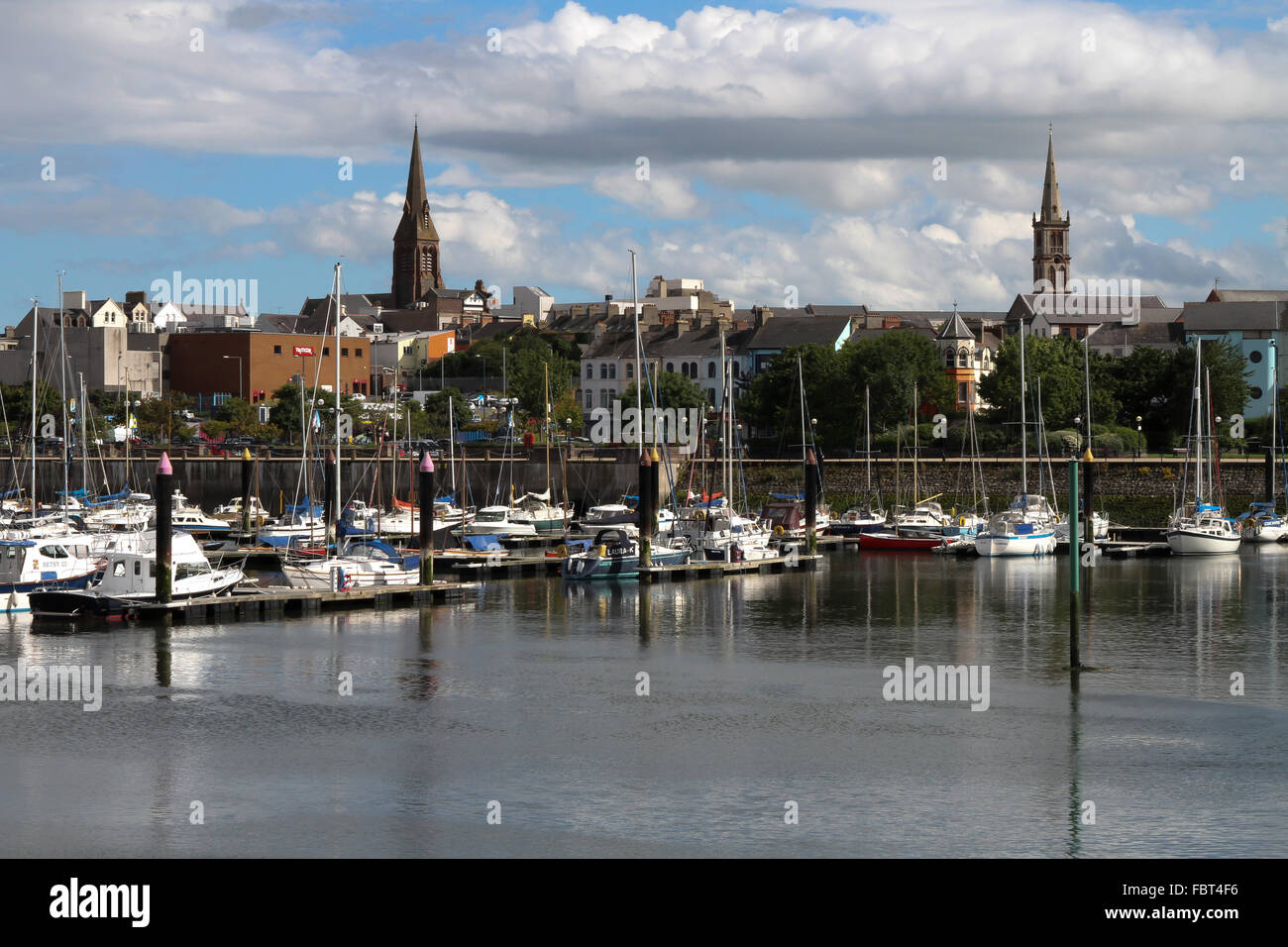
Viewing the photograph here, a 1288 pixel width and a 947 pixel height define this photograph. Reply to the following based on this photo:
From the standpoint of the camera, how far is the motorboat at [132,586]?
51438 millimetres

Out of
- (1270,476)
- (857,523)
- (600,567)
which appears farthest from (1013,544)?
(600,567)

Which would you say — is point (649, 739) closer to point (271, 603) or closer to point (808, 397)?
point (271, 603)

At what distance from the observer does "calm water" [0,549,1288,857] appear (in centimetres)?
2836

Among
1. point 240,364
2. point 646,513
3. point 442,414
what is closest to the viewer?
point 646,513

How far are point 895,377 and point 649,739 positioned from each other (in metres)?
87.4

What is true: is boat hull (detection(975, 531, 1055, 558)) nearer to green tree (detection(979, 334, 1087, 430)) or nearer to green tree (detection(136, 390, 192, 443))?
green tree (detection(979, 334, 1087, 430))

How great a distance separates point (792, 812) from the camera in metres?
29.6

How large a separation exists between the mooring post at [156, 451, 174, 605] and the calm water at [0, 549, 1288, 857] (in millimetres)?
2044

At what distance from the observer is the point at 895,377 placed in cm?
12050

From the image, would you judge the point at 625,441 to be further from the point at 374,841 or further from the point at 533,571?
the point at 374,841

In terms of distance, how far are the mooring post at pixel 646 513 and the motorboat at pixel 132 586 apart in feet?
55.0

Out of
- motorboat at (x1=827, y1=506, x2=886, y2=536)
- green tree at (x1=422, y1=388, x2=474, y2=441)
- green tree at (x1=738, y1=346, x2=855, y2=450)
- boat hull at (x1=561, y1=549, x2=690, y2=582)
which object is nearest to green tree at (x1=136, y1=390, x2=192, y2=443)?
green tree at (x1=422, y1=388, x2=474, y2=441)

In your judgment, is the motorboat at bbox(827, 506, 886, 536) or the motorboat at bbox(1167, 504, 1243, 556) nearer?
the motorboat at bbox(1167, 504, 1243, 556)
